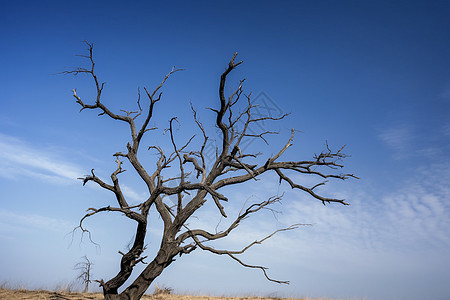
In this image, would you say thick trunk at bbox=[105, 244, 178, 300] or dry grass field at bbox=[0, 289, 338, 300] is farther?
dry grass field at bbox=[0, 289, 338, 300]

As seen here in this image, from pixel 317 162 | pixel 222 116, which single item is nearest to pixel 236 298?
pixel 317 162

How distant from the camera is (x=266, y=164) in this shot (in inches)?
415

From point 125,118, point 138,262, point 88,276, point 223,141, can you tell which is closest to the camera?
point 138,262

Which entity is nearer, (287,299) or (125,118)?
(125,118)

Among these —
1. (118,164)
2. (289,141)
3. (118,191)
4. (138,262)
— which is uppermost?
(289,141)

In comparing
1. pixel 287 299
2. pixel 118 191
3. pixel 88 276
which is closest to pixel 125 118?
pixel 118 191

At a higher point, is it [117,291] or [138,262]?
[138,262]

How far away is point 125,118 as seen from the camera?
11695mm

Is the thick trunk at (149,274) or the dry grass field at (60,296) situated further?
the dry grass field at (60,296)

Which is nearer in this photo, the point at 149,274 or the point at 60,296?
the point at 149,274

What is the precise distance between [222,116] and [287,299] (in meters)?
6.70

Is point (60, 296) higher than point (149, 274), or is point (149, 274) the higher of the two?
point (149, 274)

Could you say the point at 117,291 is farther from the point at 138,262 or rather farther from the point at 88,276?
the point at 88,276

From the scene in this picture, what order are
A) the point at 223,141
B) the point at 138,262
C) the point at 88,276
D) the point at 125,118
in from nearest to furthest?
the point at 138,262
the point at 223,141
the point at 125,118
the point at 88,276
